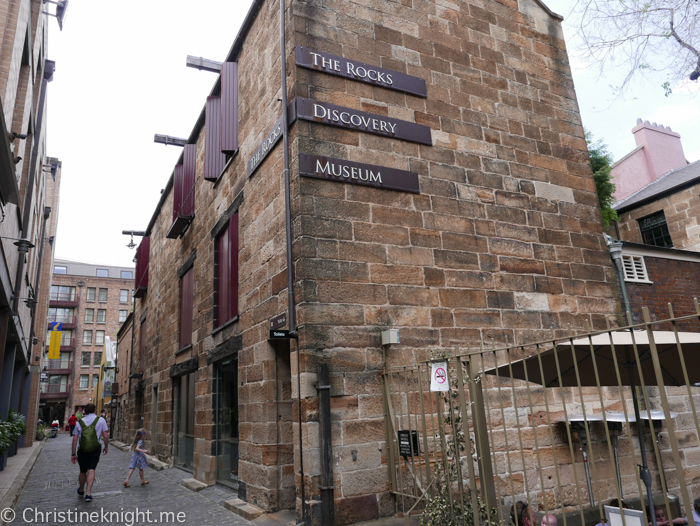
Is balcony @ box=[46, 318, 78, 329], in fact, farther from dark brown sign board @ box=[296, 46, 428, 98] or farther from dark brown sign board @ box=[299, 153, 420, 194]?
dark brown sign board @ box=[299, 153, 420, 194]

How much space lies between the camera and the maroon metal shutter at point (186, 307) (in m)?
→ 11.9

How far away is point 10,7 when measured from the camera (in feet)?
26.2

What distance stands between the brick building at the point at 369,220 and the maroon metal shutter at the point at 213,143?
5cm

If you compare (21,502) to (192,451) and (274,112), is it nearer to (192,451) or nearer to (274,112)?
(192,451)

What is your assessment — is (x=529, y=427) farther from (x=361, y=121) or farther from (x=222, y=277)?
(x=222, y=277)

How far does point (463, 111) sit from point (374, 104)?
161cm

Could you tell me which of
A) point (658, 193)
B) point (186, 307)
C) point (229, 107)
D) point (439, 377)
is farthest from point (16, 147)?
point (658, 193)

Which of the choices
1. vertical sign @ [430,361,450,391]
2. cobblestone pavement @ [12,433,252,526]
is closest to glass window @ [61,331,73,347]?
cobblestone pavement @ [12,433,252,526]

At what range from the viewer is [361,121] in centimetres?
728

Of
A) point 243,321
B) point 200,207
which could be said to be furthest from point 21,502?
point 200,207

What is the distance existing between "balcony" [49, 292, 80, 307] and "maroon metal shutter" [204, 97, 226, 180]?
50.7m

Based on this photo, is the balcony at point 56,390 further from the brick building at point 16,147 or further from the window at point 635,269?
the window at point 635,269

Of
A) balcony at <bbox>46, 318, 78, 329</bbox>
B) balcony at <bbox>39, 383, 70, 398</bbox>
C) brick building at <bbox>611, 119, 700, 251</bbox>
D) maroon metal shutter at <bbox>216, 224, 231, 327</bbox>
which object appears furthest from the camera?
balcony at <bbox>46, 318, 78, 329</bbox>

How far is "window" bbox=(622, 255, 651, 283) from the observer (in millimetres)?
9359
